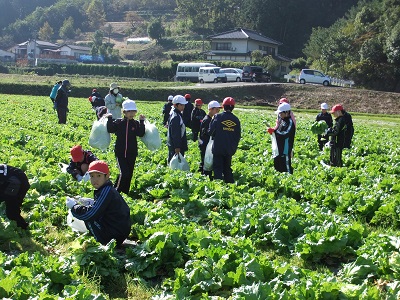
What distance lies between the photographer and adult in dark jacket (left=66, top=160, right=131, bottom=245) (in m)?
6.41

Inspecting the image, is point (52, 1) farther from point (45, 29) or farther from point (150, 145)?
point (150, 145)

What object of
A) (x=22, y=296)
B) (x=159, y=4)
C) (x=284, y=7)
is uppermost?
(x=159, y=4)

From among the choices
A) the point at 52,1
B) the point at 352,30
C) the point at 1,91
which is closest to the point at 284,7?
the point at 352,30

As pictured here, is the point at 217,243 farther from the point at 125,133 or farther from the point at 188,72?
the point at 188,72

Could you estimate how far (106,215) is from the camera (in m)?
6.55

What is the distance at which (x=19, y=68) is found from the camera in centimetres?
8156

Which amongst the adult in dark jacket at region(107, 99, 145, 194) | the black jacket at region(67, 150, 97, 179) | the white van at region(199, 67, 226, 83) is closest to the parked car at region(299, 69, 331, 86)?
the white van at region(199, 67, 226, 83)

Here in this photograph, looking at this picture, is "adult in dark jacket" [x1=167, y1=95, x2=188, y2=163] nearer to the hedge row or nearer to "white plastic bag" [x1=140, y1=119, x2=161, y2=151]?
"white plastic bag" [x1=140, y1=119, x2=161, y2=151]

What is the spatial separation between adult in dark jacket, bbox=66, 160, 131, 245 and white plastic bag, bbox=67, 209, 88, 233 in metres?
0.32

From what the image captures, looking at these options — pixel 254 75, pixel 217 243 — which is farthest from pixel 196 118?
pixel 254 75

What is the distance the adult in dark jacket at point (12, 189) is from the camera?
7031 mm

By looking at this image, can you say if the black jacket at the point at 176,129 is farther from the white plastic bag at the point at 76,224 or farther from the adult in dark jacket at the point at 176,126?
the white plastic bag at the point at 76,224

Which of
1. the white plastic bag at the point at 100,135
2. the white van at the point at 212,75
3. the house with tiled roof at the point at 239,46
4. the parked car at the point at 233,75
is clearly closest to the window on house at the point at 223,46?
the house with tiled roof at the point at 239,46

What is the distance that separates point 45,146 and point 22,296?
9382 millimetres
